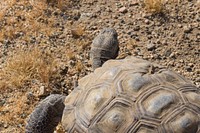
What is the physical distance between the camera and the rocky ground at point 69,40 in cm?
387

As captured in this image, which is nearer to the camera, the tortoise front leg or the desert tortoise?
the desert tortoise

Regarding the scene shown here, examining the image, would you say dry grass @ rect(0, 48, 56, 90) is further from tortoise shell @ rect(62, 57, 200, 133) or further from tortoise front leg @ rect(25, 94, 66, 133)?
tortoise shell @ rect(62, 57, 200, 133)

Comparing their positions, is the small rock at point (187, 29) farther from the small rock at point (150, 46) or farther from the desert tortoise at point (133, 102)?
the desert tortoise at point (133, 102)

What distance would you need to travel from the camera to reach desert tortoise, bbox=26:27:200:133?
243cm

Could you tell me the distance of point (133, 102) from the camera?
98.3 inches

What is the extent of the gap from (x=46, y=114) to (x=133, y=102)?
0.80 m

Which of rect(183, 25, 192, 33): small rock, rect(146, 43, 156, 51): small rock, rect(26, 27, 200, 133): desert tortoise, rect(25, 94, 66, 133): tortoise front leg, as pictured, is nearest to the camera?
rect(26, 27, 200, 133): desert tortoise

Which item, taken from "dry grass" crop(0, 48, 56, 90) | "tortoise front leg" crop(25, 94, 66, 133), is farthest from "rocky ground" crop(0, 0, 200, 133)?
"tortoise front leg" crop(25, 94, 66, 133)

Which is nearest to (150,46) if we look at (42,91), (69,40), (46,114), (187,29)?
(187,29)

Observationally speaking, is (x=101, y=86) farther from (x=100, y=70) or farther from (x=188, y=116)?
(x=188, y=116)

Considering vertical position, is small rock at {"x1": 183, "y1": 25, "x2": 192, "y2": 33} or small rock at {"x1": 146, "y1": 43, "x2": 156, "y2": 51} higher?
small rock at {"x1": 183, "y1": 25, "x2": 192, "y2": 33}

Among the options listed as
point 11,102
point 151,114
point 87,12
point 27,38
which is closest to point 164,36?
point 87,12

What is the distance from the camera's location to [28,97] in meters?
3.78

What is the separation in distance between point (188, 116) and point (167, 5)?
2500 millimetres
